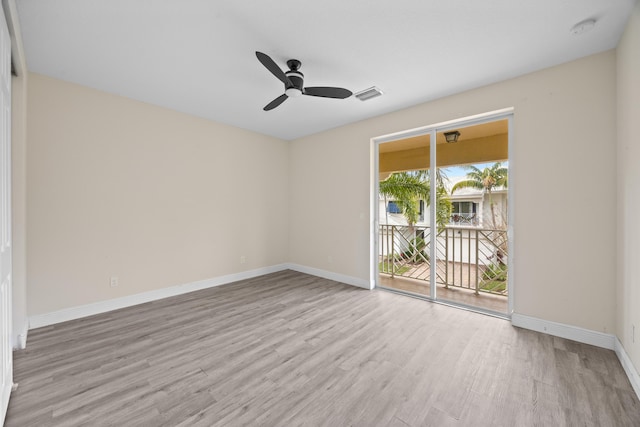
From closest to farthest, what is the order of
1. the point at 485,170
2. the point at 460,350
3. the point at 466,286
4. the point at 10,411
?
the point at 10,411 < the point at 460,350 < the point at 485,170 < the point at 466,286

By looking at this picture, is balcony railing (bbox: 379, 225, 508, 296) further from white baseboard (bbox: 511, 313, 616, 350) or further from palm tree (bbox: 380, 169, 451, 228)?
white baseboard (bbox: 511, 313, 616, 350)

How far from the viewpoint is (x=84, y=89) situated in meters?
3.10


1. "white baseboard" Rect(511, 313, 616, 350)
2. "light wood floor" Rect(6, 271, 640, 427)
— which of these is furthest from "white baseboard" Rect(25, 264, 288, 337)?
"white baseboard" Rect(511, 313, 616, 350)

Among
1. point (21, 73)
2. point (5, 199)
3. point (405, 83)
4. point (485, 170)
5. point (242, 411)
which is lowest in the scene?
point (242, 411)

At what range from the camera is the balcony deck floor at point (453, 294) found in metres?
3.44

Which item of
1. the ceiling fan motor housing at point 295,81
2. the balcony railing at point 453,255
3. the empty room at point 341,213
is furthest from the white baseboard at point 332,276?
the ceiling fan motor housing at point 295,81

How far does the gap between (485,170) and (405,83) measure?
1.55m

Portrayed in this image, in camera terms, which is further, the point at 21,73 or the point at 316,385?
the point at 21,73

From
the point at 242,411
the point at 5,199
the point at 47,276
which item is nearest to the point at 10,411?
the point at 5,199

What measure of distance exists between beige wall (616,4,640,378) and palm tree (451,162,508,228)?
1.01 meters

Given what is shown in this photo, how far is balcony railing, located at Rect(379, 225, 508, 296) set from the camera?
3.78 m

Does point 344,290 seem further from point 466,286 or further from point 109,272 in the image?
point 109,272

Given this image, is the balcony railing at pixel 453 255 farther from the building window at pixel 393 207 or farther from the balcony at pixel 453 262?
the building window at pixel 393 207

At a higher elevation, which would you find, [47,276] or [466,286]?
[47,276]
